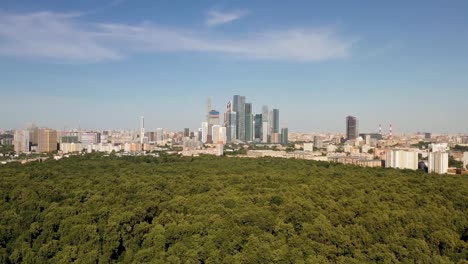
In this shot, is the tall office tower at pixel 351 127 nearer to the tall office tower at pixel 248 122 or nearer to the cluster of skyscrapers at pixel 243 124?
the cluster of skyscrapers at pixel 243 124

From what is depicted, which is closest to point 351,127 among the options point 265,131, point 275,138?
point 275,138

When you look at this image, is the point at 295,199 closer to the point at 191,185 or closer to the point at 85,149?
the point at 191,185

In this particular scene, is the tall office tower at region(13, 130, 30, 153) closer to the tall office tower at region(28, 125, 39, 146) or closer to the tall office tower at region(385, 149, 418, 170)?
the tall office tower at region(28, 125, 39, 146)

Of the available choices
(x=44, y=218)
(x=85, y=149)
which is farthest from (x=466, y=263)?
(x=85, y=149)

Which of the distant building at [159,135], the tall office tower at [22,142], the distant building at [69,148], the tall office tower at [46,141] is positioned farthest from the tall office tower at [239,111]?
the tall office tower at [22,142]

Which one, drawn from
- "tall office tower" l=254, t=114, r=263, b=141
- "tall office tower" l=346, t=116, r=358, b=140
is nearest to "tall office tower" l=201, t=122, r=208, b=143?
"tall office tower" l=254, t=114, r=263, b=141
